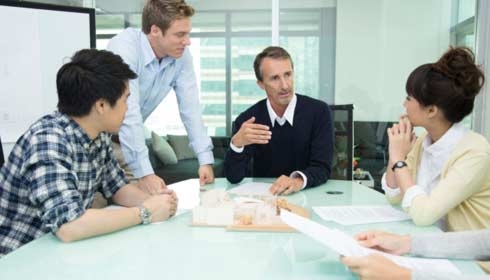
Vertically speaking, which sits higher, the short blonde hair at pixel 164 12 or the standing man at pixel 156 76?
the short blonde hair at pixel 164 12

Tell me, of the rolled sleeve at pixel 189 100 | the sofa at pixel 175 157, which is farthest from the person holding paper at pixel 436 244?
the sofa at pixel 175 157

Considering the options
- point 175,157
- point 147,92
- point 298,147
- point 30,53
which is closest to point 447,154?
point 298,147

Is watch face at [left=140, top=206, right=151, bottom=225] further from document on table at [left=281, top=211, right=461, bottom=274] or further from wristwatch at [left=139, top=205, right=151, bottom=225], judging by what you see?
document on table at [left=281, top=211, right=461, bottom=274]

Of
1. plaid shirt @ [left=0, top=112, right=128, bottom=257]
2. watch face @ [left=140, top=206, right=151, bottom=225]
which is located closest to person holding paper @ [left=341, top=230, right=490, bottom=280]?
watch face @ [left=140, top=206, right=151, bottom=225]

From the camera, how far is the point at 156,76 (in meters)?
2.26

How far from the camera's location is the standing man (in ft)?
6.33

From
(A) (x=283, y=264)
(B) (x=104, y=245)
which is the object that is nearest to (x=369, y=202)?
(A) (x=283, y=264)

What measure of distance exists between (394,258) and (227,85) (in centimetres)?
411

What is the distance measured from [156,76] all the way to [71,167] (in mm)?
1001

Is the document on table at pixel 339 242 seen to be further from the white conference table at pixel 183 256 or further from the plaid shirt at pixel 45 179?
the plaid shirt at pixel 45 179

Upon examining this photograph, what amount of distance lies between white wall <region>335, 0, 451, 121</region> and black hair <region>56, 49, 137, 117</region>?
367 centimetres

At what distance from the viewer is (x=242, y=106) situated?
5070mm

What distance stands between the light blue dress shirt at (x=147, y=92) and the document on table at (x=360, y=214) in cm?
78

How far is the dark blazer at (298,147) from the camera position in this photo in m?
2.13
